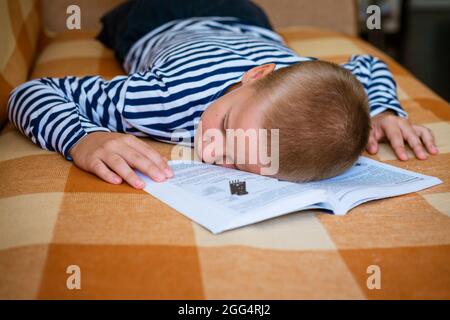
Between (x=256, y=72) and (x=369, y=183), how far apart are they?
0.31 metres

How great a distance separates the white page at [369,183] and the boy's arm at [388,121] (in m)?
0.10

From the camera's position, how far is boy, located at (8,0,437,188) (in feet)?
2.77

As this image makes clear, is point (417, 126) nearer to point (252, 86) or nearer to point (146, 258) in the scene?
point (252, 86)

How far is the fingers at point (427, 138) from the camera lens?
104 cm

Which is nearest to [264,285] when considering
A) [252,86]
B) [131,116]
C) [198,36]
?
[252,86]

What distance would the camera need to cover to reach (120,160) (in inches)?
34.7

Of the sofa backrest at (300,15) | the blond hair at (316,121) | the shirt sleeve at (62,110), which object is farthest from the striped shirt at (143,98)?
the sofa backrest at (300,15)

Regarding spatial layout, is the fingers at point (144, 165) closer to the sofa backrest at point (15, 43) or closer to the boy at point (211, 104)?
the boy at point (211, 104)

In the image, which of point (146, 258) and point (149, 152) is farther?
point (149, 152)

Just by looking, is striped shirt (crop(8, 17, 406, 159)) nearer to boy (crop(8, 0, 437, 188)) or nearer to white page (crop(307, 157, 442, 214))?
boy (crop(8, 0, 437, 188))

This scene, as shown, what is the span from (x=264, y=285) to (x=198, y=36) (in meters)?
0.83

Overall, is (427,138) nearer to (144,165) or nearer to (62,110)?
(144,165)

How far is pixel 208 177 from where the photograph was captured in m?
0.89

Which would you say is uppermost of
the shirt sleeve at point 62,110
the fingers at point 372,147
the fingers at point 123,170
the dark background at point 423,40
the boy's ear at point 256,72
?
the boy's ear at point 256,72
